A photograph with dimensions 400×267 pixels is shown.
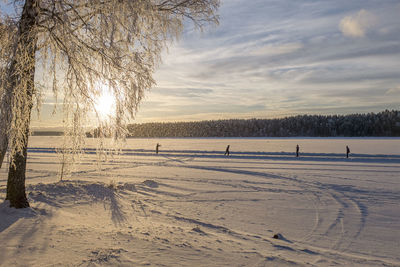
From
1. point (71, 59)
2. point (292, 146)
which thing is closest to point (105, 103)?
point (71, 59)

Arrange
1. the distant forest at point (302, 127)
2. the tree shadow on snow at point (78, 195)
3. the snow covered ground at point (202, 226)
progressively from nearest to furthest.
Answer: the snow covered ground at point (202, 226) < the tree shadow on snow at point (78, 195) < the distant forest at point (302, 127)

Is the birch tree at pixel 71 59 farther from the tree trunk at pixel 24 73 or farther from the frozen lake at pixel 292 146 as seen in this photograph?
the frozen lake at pixel 292 146

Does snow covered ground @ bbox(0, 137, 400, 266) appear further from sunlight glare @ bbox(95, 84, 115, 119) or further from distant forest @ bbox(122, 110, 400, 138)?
distant forest @ bbox(122, 110, 400, 138)

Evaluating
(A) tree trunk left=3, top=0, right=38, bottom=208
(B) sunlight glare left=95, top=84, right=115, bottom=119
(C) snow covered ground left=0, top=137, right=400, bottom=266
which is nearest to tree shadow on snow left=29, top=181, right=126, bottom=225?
(C) snow covered ground left=0, top=137, right=400, bottom=266

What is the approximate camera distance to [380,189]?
10180 mm

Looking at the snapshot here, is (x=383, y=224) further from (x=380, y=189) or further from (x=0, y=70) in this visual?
(x=0, y=70)

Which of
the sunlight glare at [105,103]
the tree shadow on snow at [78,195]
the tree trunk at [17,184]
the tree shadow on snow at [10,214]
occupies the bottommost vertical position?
the tree shadow on snow at [78,195]

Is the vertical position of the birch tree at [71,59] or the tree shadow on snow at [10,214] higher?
the birch tree at [71,59]

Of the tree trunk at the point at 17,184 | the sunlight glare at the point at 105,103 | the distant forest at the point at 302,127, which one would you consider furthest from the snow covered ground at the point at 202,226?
the distant forest at the point at 302,127

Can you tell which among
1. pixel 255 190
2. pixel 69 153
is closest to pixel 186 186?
pixel 255 190

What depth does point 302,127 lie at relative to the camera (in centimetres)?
11406

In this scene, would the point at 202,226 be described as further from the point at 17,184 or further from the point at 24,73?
the point at 24,73

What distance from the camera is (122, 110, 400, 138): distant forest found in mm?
97625

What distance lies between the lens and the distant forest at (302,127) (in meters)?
97.6
